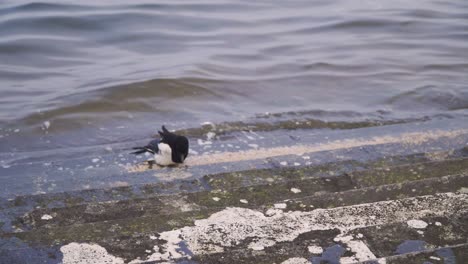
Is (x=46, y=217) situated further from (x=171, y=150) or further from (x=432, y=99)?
(x=432, y=99)

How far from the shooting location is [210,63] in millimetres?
8477

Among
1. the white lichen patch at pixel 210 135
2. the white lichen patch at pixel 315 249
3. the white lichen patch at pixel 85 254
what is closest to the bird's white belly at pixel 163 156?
the white lichen patch at pixel 210 135

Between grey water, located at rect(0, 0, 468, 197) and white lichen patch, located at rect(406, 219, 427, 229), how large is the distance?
12.0 ft

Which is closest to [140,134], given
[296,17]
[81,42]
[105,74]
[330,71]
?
[105,74]

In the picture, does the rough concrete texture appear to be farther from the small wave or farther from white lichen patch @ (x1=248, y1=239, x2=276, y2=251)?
the small wave

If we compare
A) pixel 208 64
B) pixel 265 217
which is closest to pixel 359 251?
pixel 265 217

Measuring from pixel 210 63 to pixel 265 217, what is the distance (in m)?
5.76

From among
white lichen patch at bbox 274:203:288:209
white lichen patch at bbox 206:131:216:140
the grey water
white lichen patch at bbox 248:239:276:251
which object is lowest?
white lichen patch at bbox 206:131:216:140

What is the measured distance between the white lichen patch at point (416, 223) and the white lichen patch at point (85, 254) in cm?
116

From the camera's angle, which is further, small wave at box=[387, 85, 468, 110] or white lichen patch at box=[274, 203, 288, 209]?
small wave at box=[387, 85, 468, 110]

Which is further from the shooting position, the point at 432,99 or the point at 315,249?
the point at 432,99

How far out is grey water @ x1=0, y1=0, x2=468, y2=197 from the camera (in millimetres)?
6789

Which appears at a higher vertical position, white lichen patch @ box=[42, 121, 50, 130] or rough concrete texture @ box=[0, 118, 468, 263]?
rough concrete texture @ box=[0, 118, 468, 263]

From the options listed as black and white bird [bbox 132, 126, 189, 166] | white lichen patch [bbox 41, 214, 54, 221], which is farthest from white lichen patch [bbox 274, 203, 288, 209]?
black and white bird [bbox 132, 126, 189, 166]
